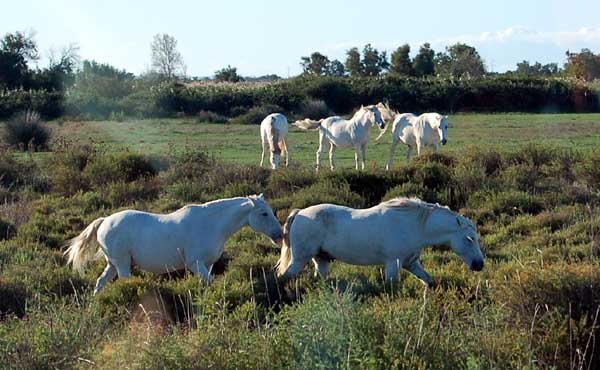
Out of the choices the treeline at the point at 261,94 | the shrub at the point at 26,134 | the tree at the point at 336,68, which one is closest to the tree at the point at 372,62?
the tree at the point at 336,68

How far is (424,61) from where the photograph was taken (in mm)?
89875

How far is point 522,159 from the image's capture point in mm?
21125

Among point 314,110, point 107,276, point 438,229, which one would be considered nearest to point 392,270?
point 438,229

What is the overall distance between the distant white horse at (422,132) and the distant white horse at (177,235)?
14.7m

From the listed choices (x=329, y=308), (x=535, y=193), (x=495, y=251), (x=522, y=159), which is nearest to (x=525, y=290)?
(x=329, y=308)

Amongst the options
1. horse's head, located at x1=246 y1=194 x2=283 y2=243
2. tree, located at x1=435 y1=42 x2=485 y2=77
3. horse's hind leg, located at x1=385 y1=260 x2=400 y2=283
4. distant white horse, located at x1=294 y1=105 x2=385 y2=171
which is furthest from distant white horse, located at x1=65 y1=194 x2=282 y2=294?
tree, located at x1=435 y1=42 x2=485 y2=77

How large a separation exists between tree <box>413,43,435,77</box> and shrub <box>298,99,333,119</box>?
32429mm

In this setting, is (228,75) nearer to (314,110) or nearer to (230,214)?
(314,110)

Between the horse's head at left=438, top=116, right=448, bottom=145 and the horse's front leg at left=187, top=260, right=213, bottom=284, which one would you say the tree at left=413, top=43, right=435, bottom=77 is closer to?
the horse's head at left=438, top=116, right=448, bottom=145

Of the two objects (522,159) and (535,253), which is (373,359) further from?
(522,159)

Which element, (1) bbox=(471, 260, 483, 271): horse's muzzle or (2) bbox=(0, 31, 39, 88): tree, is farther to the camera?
(2) bbox=(0, 31, 39, 88): tree

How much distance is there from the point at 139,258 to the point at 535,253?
509cm

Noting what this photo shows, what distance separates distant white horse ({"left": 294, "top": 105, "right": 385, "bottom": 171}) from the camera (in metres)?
25.9

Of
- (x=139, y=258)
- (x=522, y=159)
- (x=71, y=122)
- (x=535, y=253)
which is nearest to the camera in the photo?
(x=139, y=258)
